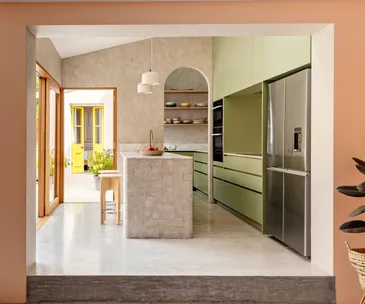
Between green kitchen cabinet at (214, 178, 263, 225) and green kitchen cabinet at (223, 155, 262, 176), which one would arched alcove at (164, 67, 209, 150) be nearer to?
green kitchen cabinet at (214, 178, 263, 225)

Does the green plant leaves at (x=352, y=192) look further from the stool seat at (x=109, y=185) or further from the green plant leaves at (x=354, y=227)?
the stool seat at (x=109, y=185)

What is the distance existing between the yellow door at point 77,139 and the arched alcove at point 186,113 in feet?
17.6

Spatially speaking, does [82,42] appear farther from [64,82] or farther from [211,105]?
[211,105]

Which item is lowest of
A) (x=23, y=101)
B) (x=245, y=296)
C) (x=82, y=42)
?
(x=245, y=296)

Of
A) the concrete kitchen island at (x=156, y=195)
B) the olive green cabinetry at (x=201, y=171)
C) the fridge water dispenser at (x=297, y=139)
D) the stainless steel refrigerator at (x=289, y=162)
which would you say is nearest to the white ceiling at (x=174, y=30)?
the stainless steel refrigerator at (x=289, y=162)

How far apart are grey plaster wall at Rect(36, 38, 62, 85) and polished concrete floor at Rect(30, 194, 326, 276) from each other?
220 cm

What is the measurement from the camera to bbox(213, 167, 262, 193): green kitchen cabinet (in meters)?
5.62

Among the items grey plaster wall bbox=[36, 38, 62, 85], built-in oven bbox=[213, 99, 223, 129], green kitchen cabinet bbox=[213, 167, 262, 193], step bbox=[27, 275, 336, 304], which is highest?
grey plaster wall bbox=[36, 38, 62, 85]

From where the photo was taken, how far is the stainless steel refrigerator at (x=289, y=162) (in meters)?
4.19

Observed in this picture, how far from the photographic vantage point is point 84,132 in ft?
50.4

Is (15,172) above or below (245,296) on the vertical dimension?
above

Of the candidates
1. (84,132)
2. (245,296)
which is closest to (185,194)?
(245,296)

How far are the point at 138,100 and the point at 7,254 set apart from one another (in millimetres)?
5148

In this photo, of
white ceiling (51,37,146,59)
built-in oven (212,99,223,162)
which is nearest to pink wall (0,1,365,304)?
white ceiling (51,37,146,59)
